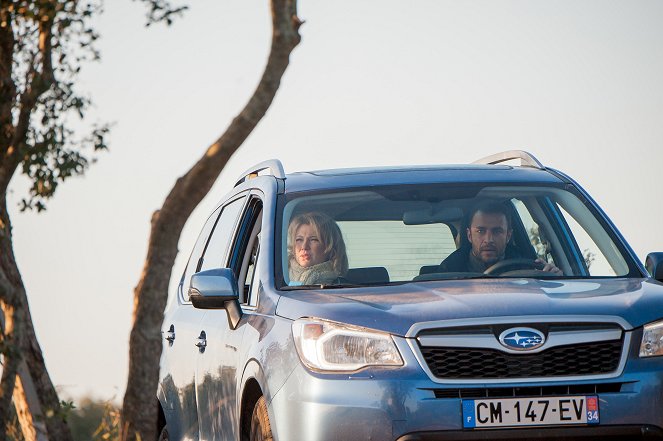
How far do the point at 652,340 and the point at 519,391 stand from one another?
62 centimetres

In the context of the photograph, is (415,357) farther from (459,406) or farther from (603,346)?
(603,346)

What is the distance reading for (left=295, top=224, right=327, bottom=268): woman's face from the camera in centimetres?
764

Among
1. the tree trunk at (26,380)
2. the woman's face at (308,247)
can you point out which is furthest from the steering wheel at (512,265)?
the tree trunk at (26,380)

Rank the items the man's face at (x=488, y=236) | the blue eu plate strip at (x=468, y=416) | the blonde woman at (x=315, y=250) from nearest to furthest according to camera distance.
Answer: the blue eu plate strip at (x=468, y=416) < the blonde woman at (x=315, y=250) < the man's face at (x=488, y=236)

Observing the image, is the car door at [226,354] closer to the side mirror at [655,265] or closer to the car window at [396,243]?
the car window at [396,243]

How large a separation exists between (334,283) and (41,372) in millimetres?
3233

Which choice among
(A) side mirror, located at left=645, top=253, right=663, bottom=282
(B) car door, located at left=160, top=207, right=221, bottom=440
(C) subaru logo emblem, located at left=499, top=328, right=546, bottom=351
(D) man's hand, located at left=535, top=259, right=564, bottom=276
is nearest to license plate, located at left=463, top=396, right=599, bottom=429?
(C) subaru logo emblem, located at left=499, top=328, right=546, bottom=351

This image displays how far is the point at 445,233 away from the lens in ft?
28.8

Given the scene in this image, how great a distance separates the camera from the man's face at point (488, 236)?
25.8ft

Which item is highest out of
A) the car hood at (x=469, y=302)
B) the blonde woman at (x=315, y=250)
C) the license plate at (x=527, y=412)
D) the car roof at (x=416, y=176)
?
the car roof at (x=416, y=176)

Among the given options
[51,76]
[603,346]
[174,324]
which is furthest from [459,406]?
[51,76]

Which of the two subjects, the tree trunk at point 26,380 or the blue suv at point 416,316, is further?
the tree trunk at point 26,380

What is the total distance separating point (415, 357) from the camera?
607 cm

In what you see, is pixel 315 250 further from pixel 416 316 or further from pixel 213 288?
pixel 416 316
